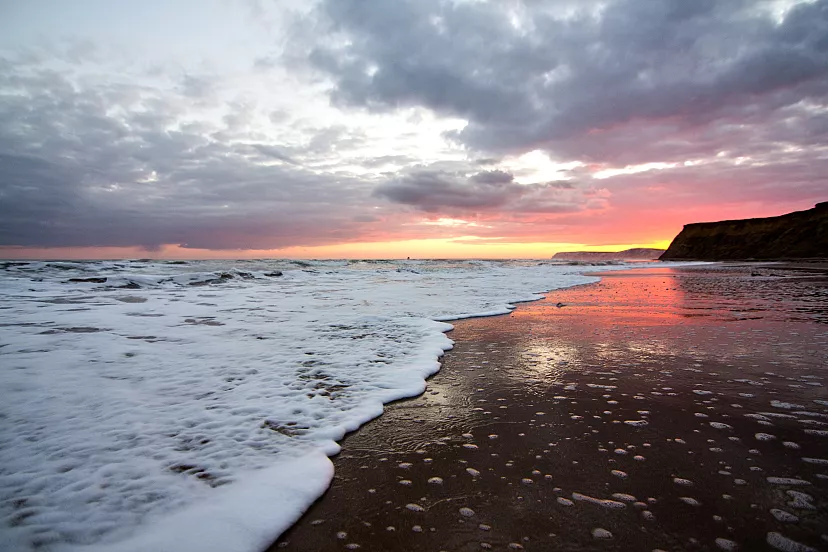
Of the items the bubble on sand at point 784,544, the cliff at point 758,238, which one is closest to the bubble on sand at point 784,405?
the bubble on sand at point 784,544

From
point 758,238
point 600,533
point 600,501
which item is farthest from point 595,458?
point 758,238

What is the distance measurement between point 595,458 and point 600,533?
2.06 feet

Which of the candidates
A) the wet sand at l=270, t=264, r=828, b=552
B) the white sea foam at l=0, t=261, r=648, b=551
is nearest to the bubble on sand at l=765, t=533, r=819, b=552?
the wet sand at l=270, t=264, r=828, b=552

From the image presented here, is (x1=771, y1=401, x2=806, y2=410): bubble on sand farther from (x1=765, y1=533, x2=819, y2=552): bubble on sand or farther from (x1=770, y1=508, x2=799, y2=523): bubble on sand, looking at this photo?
(x1=765, y1=533, x2=819, y2=552): bubble on sand

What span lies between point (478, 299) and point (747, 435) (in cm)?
781

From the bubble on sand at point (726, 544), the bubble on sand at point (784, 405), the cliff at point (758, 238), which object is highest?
the cliff at point (758, 238)

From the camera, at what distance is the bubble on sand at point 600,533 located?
1585 mm

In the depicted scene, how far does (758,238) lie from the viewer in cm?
5350

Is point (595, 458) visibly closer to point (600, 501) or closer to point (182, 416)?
point (600, 501)

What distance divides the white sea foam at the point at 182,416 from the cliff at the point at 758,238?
56.9 metres

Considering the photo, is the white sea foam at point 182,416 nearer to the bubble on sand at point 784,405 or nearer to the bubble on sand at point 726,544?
the bubble on sand at point 726,544

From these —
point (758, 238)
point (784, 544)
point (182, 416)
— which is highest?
point (758, 238)

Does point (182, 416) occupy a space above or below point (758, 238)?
below

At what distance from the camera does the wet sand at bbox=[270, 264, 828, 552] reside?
63.9 inches
